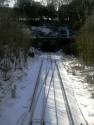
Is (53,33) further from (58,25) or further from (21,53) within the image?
(21,53)

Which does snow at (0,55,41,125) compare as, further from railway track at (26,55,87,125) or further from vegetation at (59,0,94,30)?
vegetation at (59,0,94,30)

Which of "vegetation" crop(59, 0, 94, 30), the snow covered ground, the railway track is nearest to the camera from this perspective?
the railway track

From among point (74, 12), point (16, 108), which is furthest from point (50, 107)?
point (74, 12)

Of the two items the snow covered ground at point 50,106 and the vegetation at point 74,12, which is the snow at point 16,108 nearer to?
the snow covered ground at point 50,106

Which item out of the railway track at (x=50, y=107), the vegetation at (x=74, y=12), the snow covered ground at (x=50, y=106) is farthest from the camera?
the vegetation at (x=74, y=12)

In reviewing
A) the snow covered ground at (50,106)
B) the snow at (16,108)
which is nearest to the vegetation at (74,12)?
the snow covered ground at (50,106)

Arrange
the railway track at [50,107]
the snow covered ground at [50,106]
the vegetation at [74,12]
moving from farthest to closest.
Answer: the vegetation at [74,12] → the snow covered ground at [50,106] → the railway track at [50,107]

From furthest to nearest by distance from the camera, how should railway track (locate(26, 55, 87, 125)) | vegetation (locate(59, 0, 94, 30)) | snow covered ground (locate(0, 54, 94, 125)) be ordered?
vegetation (locate(59, 0, 94, 30))
snow covered ground (locate(0, 54, 94, 125))
railway track (locate(26, 55, 87, 125))

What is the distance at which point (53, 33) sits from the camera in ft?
242

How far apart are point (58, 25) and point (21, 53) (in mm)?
38536

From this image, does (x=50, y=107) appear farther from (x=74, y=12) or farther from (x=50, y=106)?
(x=74, y=12)

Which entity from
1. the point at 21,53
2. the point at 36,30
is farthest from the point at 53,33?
the point at 21,53

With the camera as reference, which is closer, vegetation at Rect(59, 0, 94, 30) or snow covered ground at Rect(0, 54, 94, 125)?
snow covered ground at Rect(0, 54, 94, 125)

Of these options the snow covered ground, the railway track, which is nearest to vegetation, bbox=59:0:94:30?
the snow covered ground
